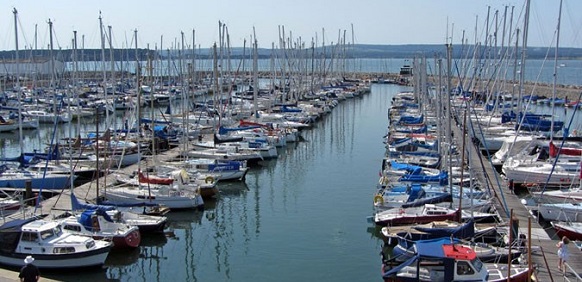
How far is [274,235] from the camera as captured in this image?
29969mm

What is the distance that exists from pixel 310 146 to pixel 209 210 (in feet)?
76.1

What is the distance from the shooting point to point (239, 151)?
45.9m

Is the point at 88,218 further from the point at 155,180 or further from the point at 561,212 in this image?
the point at 561,212

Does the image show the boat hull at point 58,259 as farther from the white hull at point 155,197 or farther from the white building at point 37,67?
the white building at point 37,67

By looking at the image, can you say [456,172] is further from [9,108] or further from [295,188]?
[9,108]

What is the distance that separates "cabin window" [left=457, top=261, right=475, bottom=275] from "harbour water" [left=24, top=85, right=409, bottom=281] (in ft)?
16.1

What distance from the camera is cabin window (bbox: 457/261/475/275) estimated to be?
20031mm

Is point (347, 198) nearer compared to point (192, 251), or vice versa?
point (192, 251)

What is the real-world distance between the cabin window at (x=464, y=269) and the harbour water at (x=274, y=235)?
4.91 meters

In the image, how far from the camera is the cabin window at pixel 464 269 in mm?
20031

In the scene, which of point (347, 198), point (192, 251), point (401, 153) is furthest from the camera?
point (401, 153)

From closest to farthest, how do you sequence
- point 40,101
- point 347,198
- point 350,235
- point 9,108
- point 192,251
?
point 192,251, point 350,235, point 347,198, point 9,108, point 40,101

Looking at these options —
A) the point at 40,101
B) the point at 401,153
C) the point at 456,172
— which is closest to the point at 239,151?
the point at 401,153

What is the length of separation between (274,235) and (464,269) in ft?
38.5
